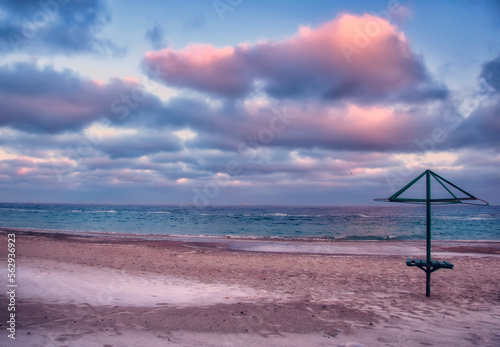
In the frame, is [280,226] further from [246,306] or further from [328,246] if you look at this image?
[246,306]

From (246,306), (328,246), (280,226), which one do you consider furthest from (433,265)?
(280,226)

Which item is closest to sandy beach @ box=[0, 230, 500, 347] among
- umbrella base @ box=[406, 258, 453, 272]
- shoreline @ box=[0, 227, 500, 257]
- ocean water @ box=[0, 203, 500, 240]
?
umbrella base @ box=[406, 258, 453, 272]

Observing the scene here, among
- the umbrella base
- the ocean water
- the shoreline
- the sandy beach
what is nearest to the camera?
the sandy beach

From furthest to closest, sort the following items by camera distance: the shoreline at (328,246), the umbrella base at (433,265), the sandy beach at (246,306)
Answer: the shoreline at (328,246) → the umbrella base at (433,265) → the sandy beach at (246,306)

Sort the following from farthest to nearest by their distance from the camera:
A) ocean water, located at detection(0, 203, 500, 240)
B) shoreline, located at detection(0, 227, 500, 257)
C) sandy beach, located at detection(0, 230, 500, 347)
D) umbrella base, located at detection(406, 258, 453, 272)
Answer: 1. ocean water, located at detection(0, 203, 500, 240)
2. shoreline, located at detection(0, 227, 500, 257)
3. umbrella base, located at detection(406, 258, 453, 272)
4. sandy beach, located at detection(0, 230, 500, 347)

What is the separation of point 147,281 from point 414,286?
8572 mm

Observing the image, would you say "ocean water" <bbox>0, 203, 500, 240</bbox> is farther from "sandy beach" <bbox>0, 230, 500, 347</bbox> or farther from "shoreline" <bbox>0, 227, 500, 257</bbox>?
"sandy beach" <bbox>0, 230, 500, 347</bbox>

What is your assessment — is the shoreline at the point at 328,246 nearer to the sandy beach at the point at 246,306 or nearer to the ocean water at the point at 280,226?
the ocean water at the point at 280,226

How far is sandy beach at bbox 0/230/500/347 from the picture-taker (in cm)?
559

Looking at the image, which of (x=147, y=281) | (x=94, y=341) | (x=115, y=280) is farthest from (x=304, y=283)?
(x=94, y=341)

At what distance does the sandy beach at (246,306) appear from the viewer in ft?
18.3

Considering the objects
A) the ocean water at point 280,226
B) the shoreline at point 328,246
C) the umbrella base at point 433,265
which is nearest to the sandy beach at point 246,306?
the umbrella base at point 433,265

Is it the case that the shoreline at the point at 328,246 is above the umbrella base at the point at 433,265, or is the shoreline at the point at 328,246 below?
below

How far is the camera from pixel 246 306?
7484mm
